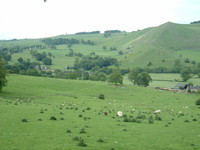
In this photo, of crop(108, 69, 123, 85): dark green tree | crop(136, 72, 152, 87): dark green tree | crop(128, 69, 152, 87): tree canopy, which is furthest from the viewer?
crop(128, 69, 152, 87): tree canopy

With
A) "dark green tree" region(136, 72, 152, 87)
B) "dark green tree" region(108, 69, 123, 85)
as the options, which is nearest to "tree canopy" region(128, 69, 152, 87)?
"dark green tree" region(136, 72, 152, 87)

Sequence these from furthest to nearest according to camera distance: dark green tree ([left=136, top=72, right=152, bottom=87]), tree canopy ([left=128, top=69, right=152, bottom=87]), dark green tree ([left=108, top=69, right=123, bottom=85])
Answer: tree canopy ([left=128, top=69, right=152, bottom=87]), dark green tree ([left=136, top=72, right=152, bottom=87]), dark green tree ([left=108, top=69, right=123, bottom=85])

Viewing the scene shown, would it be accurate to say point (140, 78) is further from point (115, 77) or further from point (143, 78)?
point (115, 77)

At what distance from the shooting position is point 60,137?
2277cm

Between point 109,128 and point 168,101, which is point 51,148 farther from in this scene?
point 168,101

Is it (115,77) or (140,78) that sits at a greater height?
(115,77)

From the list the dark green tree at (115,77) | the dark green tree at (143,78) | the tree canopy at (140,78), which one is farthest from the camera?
the tree canopy at (140,78)

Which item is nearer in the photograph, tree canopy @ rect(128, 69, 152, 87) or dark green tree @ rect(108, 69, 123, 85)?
dark green tree @ rect(108, 69, 123, 85)

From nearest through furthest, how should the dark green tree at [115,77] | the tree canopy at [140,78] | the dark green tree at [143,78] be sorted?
the dark green tree at [115,77] < the dark green tree at [143,78] < the tree canopy at [140,78]

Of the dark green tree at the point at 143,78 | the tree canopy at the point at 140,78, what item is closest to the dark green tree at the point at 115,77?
the tree canopy at the point at 140,78

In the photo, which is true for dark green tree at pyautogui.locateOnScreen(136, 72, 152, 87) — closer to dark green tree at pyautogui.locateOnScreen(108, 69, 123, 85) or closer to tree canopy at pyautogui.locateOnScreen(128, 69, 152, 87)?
tree canopy at pyautogui.locateOnScreen(128, 69, 152, 87)

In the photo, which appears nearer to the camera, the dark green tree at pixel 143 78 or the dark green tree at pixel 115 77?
the dark green tree at pixel 115 77

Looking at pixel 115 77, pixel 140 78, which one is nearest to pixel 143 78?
pixel 140 78

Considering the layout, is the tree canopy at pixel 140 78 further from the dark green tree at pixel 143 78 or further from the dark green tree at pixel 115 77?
the dark green tree at pixel 115 77
